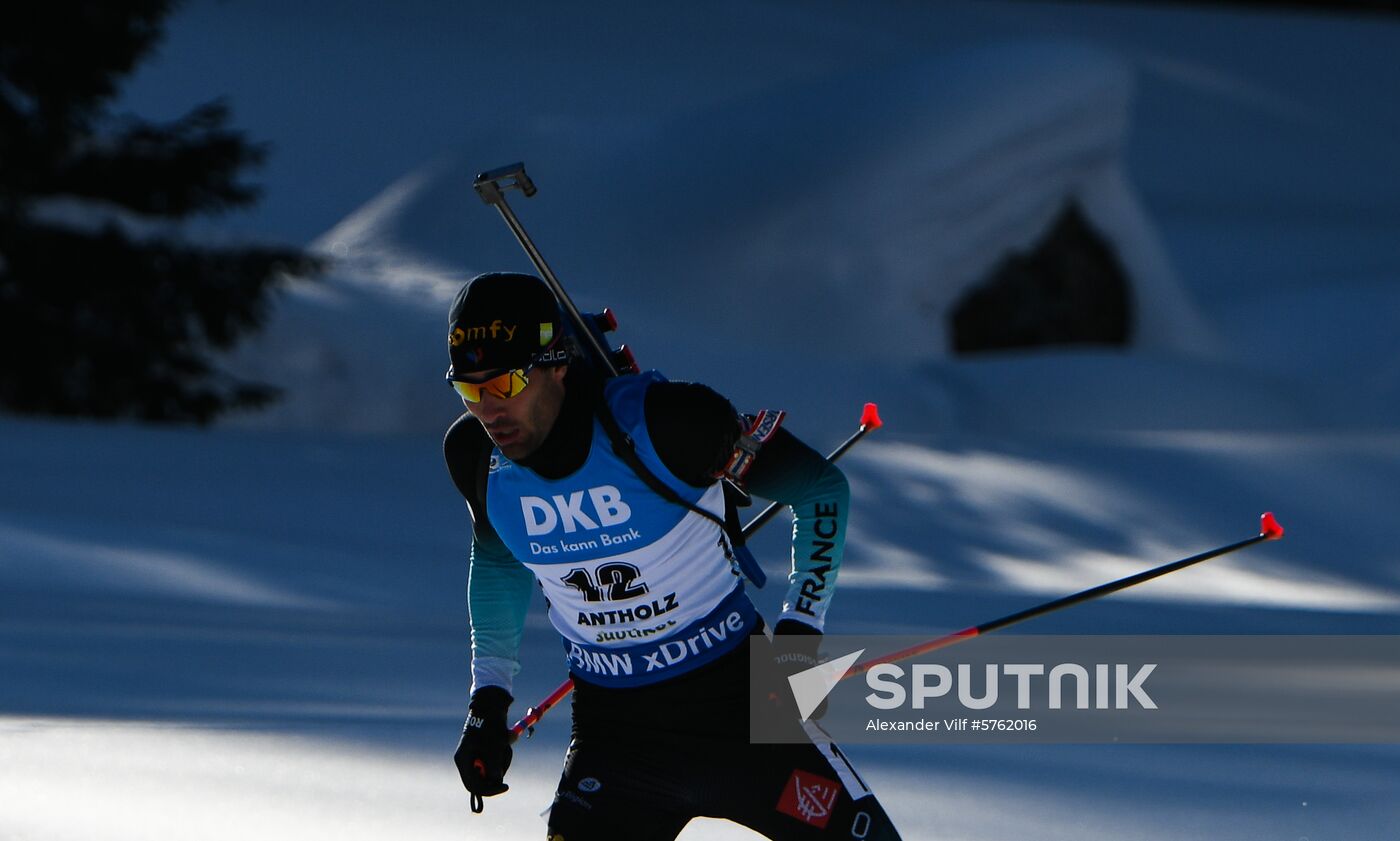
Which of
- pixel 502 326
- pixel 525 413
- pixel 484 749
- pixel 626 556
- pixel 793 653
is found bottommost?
pixel 484 749

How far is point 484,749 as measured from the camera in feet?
8.75

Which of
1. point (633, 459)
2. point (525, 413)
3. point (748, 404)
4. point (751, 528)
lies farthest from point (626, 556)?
point (748, 404)

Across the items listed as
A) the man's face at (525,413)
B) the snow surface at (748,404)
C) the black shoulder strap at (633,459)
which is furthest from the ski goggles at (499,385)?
the snow surface at (748,404)

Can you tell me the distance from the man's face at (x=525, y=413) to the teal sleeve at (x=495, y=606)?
13.2 inches

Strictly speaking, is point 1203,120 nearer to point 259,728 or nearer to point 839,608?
point 839,608

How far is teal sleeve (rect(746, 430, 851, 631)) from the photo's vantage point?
2.58 metres

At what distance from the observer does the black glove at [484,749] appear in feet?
8.73

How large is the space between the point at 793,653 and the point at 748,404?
10486 mm

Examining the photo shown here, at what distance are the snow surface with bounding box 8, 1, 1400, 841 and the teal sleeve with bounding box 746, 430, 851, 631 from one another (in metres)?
1.11

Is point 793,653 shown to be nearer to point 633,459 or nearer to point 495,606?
point 633,459

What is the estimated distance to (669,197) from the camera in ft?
48.9

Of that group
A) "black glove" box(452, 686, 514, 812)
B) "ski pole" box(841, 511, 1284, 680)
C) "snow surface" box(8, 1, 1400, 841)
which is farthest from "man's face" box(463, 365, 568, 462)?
"snow surface" box(8, 1, 1400, 841)

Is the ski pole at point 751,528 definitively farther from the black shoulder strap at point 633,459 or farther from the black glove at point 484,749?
the black shoulder strap at point 633,459

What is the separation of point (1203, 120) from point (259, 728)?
27.3 meters
